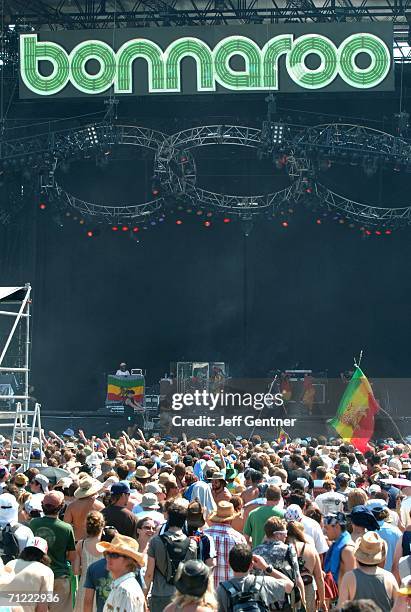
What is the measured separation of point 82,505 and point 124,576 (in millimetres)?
2621

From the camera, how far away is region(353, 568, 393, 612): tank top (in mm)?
5680

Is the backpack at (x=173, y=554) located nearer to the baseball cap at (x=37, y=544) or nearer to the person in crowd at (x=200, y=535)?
the person in crowd at (x=200, y=535)

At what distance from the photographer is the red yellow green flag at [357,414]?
1533cm

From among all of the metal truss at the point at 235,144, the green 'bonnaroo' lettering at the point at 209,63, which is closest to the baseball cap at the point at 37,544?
the metal truss at the point at 235,144

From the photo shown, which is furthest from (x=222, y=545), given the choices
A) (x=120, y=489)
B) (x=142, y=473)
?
(x=142, y=473)

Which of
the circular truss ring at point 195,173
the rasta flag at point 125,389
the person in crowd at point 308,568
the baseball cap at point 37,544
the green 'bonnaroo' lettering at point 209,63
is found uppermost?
the green 'bonnaroo' lettering at point 209,63

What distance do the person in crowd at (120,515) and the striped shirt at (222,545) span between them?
22.3 inches

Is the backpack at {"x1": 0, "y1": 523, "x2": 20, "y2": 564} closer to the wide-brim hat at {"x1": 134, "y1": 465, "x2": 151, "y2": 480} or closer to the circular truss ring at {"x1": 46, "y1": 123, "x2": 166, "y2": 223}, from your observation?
the wide-brim hat at {"x1": 134, "y1": 465, "x2": 151, "y2": 480}

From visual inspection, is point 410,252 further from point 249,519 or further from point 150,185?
point 249,519

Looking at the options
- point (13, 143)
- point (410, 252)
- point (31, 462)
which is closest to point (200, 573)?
point (31, 462)

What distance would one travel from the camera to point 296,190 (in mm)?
26812

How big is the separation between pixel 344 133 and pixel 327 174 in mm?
2912

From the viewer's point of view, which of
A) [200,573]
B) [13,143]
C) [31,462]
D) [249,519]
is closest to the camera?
[200,573]

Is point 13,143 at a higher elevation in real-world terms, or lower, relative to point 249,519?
higher
